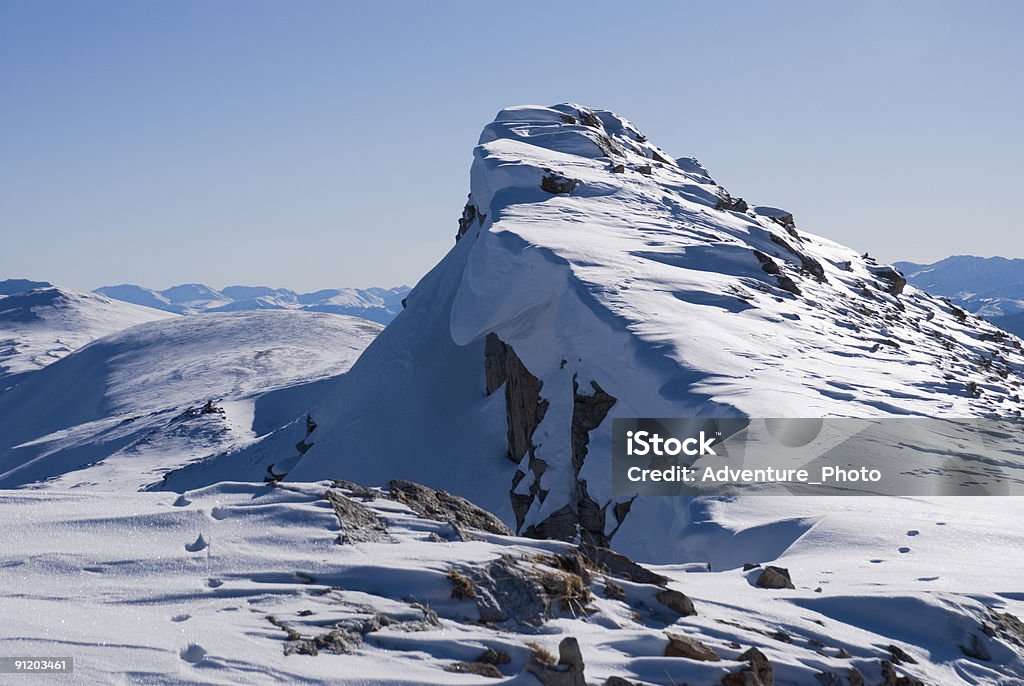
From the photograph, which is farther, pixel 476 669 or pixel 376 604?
pixel 376 604

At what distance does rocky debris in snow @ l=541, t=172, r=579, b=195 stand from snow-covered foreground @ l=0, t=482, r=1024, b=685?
20606mm

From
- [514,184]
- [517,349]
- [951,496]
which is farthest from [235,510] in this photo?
[514,184]

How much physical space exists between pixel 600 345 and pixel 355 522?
1050 centimetres

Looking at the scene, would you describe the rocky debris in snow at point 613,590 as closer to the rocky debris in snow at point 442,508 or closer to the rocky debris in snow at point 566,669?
the rocky debris in snow at point 442,508

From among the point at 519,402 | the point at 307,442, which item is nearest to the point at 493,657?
the point at 519,402

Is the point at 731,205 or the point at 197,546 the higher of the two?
the point at 731,205

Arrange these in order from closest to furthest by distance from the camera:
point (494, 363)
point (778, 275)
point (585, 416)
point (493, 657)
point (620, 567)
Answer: point (493, 657)
point (620, 567)
point (585, 416)
point (778, 275)
point (494, 363)

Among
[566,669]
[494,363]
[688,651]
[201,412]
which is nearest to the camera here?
[566,669]

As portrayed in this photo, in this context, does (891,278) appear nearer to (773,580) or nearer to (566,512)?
(566,512)

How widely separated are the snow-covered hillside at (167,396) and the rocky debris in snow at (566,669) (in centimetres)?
3209

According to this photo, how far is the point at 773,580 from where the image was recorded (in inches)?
329

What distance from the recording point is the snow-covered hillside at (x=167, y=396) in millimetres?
47781

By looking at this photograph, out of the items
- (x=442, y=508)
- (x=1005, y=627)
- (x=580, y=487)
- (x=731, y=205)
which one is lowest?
(x=580, y=487)

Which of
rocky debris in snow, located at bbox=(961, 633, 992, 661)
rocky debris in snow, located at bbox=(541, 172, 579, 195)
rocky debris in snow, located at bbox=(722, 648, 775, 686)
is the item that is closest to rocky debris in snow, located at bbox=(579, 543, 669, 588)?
rocky debris in snow, located at bbox=(722, 648, 775, 686)
